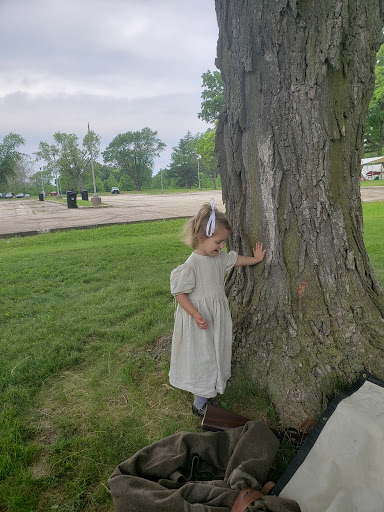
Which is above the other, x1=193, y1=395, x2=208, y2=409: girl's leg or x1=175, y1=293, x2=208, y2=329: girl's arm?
x1=175, y1=293, x2=208, y2=329: girl's arm

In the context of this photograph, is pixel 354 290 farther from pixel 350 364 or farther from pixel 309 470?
pixel 309 470

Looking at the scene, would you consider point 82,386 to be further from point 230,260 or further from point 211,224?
point 211,224

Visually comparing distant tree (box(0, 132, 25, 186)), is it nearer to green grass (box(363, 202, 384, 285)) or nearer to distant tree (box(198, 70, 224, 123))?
distant tree (box(198, 70, 224, 123))

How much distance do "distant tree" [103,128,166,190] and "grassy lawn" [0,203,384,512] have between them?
8593 centimetres

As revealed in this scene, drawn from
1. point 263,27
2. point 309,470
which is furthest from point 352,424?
point 263,27

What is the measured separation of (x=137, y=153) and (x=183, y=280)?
91029mm

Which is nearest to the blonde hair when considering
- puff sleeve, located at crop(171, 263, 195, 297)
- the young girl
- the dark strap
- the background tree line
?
the young girl

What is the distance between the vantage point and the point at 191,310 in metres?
2.55

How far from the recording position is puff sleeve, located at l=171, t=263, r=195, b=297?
2.57 m

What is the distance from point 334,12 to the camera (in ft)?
7.73

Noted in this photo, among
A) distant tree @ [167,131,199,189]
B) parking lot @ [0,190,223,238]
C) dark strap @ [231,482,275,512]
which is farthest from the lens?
distant tree @ [167,131,199,189]

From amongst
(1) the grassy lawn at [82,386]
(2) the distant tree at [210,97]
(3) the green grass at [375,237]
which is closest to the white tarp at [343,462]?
(1) the grassy lawn at [82,386]

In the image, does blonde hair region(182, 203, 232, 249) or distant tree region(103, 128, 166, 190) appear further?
distant tree region(103, 128, 166, 190)

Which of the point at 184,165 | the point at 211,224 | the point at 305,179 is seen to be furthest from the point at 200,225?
the point at 184,165
